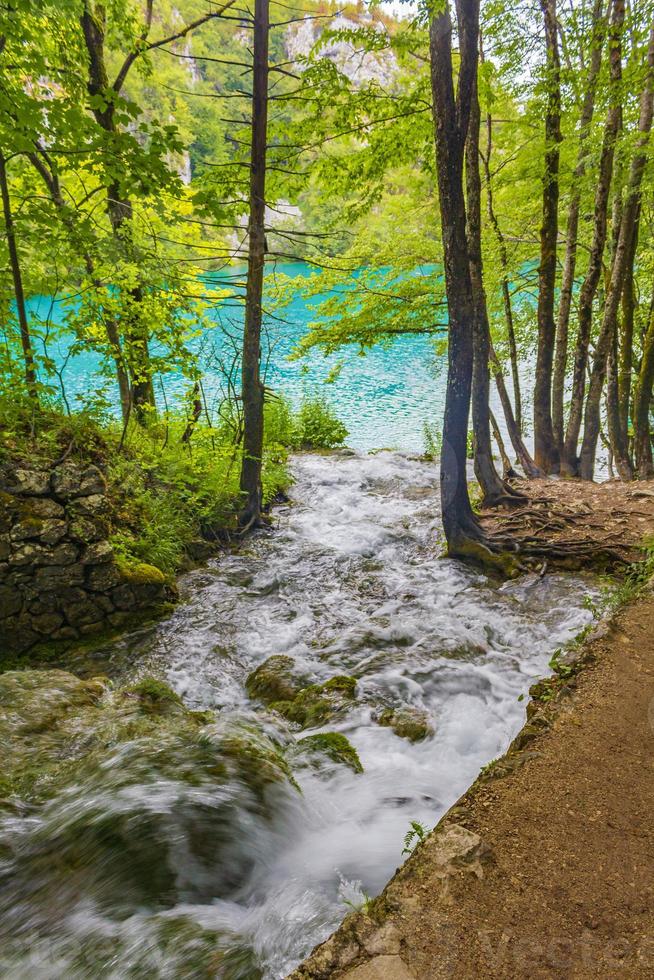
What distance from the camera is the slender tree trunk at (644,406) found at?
32.6ft

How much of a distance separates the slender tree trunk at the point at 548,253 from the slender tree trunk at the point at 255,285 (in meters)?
4.65

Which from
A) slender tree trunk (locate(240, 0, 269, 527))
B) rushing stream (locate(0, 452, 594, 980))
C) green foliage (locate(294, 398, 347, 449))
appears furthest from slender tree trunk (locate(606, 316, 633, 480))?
green foliage (locate(294, 398, 347, 449))

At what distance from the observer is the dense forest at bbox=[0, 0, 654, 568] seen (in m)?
6.10

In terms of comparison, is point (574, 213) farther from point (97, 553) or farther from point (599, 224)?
point (97, 553)

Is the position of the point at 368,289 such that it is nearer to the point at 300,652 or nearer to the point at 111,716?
the point at 300,652

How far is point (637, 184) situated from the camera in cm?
843

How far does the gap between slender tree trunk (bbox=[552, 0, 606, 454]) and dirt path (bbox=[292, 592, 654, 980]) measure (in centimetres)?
848

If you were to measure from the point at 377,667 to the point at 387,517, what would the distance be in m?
5.21

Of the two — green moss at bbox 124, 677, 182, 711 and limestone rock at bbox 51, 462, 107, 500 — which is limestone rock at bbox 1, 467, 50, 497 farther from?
green moss at bbox 124, 677, 182, 711

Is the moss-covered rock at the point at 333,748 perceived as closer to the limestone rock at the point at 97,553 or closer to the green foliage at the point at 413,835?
the green foliage at the point at 413,835

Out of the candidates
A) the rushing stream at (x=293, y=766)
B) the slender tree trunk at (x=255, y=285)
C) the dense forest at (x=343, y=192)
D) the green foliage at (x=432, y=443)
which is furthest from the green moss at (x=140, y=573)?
the green foliage at (x=432, y=443)

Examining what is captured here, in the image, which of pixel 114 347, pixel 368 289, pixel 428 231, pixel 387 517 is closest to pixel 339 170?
pixel 368 289

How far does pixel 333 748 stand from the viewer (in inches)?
164

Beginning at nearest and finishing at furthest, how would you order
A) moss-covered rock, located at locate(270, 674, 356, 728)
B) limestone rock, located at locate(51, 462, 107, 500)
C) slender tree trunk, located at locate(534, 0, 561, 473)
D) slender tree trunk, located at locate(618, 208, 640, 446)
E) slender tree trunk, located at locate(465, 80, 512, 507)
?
1. moss-covered rock, located at locate(270, 674, 356, 728)
2. limestone rock, located at locate(51, 462, 107, 500)
3. slender tree trunk, located at locate(465, 80, 512, 507)
4. slender tree trunk, located at locate(534, 0, 561, 473)
5. slender tree trunk, located at locate(618, 208, 640, 446)
